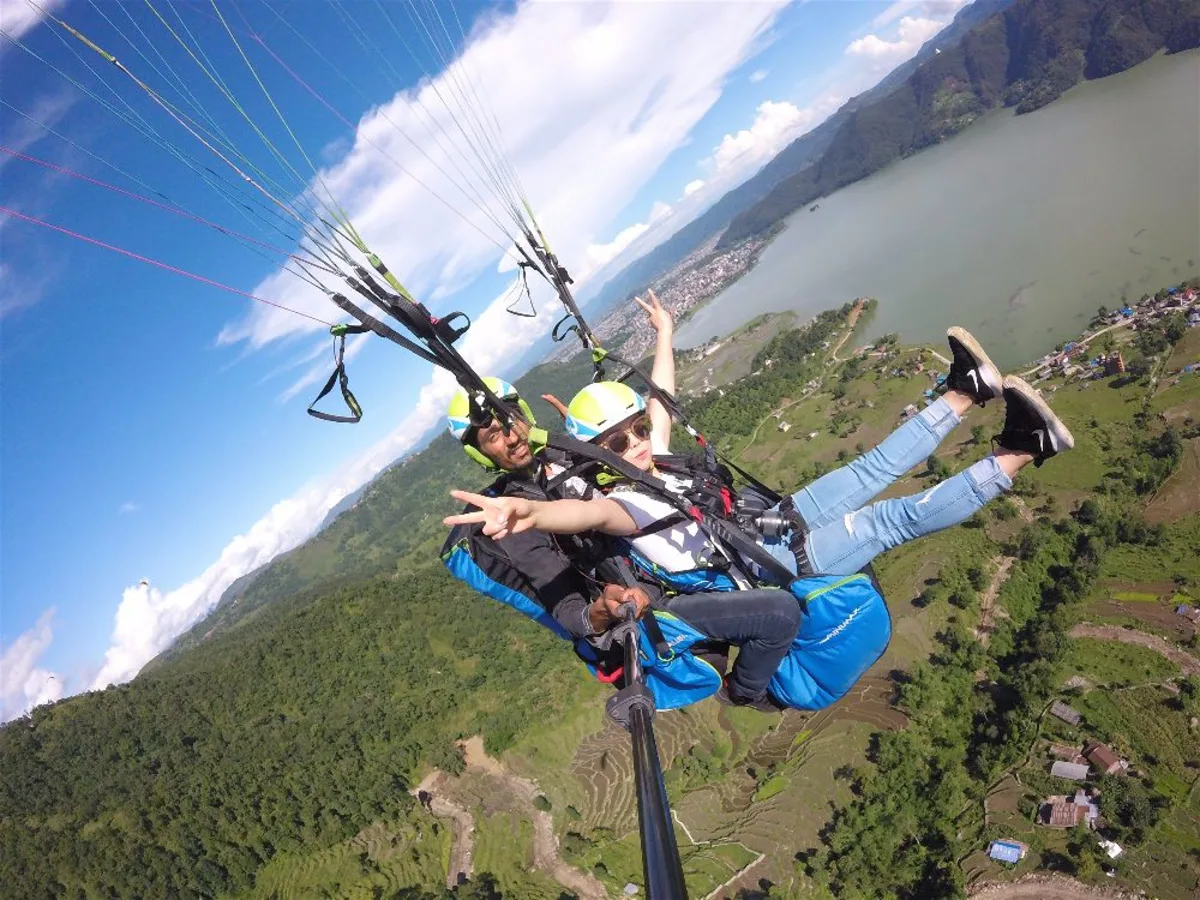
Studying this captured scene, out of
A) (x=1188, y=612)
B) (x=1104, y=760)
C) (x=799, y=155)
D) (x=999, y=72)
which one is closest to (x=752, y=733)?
(x=1104, y=760)

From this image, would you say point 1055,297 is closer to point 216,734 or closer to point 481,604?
point 481,604

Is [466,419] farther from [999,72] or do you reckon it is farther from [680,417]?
[999,72]

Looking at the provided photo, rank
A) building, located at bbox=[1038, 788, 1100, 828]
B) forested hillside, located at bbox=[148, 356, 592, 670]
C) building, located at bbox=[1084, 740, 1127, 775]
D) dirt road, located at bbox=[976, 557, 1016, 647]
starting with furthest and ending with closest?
forested hillside, located at bbox=[148, 356, 592, 670] < dirt road, located at bbox=[976, 557, 1016, 647] < building, located at bbox=[1084, 740, 1127, 775] < building, located at bbox=[1038, 788, 1100, 828]

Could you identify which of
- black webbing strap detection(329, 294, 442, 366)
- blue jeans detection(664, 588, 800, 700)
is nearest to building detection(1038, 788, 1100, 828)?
blue jeans detection(664, 588, 800, 700)

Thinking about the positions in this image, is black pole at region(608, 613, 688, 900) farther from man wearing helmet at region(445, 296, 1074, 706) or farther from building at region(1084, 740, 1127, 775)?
building at region(1084, 740, 1127, 775)

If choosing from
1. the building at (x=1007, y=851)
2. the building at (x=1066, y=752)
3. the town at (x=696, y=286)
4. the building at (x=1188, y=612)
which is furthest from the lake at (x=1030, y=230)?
the building at (x=1007, y=851)

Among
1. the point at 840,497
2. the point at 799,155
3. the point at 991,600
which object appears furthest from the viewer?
the point at 799,155
